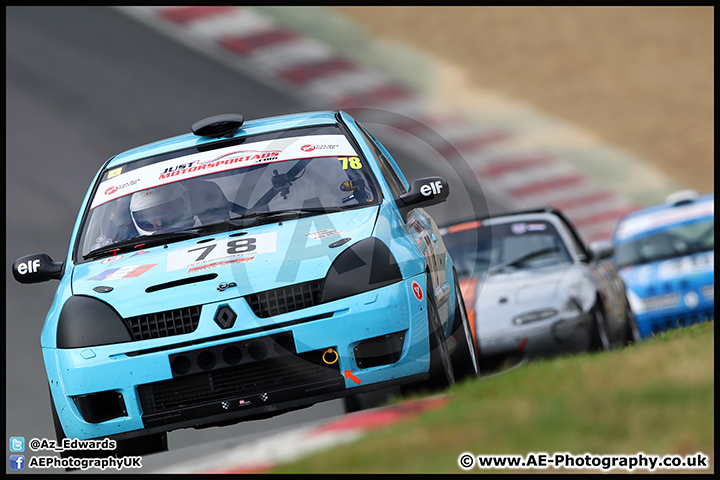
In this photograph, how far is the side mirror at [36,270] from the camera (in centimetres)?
602

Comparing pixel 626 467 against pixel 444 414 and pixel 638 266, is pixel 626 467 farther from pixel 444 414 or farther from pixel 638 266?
pixel 638 266

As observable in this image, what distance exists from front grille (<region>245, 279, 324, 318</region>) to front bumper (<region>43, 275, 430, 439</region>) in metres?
0.04

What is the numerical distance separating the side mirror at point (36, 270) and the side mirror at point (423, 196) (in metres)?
2.00

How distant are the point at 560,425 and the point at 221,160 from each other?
9.83 feet

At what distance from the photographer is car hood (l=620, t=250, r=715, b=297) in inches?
409

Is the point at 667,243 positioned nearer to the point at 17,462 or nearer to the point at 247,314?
the point at 247,314

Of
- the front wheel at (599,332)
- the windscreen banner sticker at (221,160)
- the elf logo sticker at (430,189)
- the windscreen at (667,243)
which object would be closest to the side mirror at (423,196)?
the elf logo sticker at (430,189)

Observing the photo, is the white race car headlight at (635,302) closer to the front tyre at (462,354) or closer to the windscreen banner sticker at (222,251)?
the front tyre at (462,354)

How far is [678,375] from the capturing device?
14.7 ft

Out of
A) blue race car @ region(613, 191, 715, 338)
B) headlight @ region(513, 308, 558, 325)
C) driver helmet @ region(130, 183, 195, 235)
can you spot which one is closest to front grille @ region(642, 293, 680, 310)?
blue race car @ region(613, 191, 715, 338)

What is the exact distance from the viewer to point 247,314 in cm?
500

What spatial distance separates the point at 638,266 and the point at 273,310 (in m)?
7.12

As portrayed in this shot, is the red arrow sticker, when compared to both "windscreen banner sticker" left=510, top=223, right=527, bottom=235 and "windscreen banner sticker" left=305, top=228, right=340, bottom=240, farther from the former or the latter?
"windscreen banner sticker" left=510, top=223, right=527, bottom=235

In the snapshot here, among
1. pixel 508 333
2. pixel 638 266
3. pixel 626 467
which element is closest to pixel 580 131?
pixel 638 266
